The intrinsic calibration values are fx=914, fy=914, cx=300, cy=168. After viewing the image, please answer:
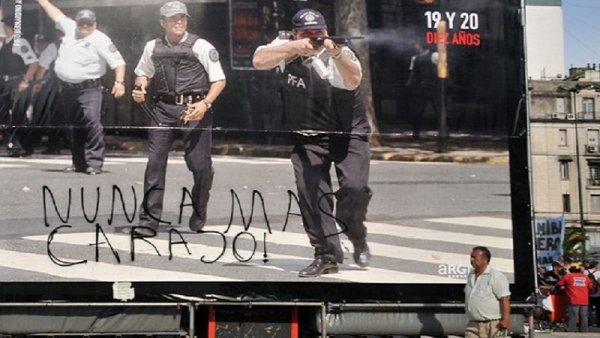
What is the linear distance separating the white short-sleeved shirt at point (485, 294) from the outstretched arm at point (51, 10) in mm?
3906

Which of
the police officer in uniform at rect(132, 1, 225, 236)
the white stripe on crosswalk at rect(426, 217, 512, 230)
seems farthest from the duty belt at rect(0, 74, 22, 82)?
the white stripe on crosswalk at rect(426, 217, 512, 230)

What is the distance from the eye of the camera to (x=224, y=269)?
7223 mm

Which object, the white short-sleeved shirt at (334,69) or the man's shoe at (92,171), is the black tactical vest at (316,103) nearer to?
the white short-sleeved shirt at (334,69)

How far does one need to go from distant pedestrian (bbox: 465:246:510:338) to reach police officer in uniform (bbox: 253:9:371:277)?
0.86 m

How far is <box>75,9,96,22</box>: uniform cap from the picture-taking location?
7.27 metres

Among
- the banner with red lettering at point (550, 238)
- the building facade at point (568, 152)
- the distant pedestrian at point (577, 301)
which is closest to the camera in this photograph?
the distant pedestrian at point (577, 301)

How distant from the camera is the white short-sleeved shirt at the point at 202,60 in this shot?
730cm

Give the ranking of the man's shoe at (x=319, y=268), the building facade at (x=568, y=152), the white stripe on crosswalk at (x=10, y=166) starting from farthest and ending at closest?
the building facade at (x=568, y=152)
the man's shoe at (x=319, y=268)
the white stripe on crosswalk at (x=10, y=166)

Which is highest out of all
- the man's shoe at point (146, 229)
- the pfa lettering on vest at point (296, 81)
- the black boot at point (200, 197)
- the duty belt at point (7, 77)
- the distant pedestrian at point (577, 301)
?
the duty belt at point (7, 77)

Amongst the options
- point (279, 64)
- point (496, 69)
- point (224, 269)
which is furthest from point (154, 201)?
point (496, 69)

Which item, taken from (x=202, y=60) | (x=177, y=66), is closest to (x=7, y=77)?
(x=177, y=66)

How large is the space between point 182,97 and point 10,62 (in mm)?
1385

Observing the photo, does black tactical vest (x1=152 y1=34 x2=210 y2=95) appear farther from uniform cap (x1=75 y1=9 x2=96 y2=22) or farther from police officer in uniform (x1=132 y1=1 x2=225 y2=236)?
uniform cap (x1=75 y1=9 x2=96 y2=22)

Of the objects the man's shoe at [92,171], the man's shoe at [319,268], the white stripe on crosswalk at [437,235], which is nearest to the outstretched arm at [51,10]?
the man's shoe at [92,171]
